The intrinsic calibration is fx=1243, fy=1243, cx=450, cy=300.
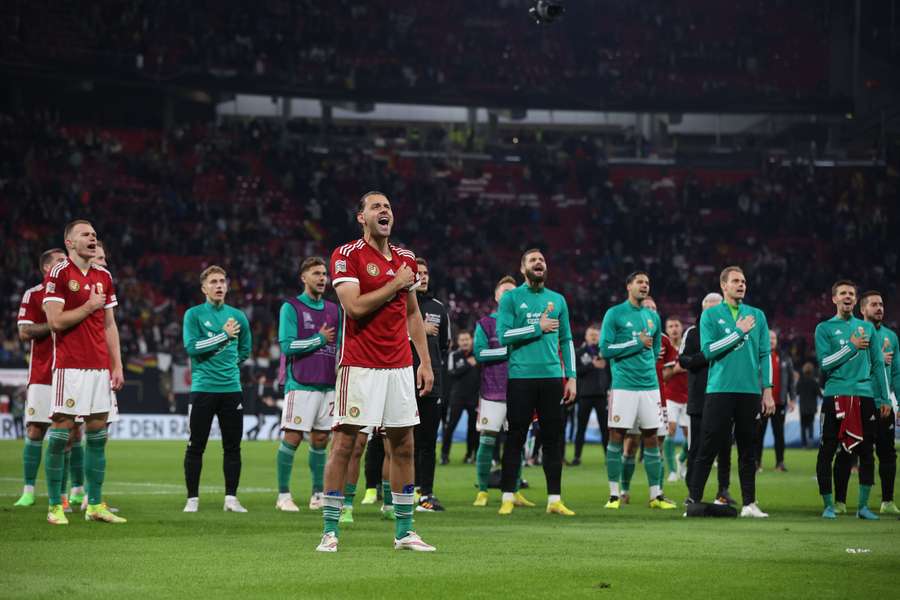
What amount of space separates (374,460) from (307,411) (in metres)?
1.25

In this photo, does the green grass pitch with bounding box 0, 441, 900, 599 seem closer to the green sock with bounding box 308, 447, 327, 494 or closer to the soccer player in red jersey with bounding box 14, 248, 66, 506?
the soccer player in red jersey with bounding box 14, 248, 66, 506

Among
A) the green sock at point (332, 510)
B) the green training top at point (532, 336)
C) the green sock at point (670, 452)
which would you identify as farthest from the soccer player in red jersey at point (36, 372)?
the green sock at point (670, 452)

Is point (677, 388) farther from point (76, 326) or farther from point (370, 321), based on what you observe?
point (370, 321)

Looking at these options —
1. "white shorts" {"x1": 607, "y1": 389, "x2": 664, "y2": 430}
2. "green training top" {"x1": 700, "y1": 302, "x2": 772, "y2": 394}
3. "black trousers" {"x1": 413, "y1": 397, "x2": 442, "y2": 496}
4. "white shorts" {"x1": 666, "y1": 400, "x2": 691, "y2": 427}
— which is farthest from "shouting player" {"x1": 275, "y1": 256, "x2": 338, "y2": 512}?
"white shorts" {"x1": 666, "y1": 400, "x2": 691, "y2": 427}

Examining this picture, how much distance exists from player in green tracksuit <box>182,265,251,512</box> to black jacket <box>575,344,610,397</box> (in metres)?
10.5

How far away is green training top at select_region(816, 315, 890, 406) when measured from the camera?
45.2 ft

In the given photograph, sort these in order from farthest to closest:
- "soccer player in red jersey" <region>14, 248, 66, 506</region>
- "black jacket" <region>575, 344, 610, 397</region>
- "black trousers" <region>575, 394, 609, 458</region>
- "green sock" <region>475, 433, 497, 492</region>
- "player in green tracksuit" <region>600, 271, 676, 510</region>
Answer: "black trousers" <region>575, 394, 609, 458</region>, "black jacket" <region>575, 344, 610, 397</region>, "green sock" <region>475, 433, 497, 492</region>, "player in green tracksuit" <region>600, 271, 676, 510</region>, "soccer player in red jersey" <region>14, 248, 66, 506</region>

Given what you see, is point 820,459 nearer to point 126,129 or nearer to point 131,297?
point 131,297

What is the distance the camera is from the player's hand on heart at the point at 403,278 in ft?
29.6

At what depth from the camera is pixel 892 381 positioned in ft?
47.6

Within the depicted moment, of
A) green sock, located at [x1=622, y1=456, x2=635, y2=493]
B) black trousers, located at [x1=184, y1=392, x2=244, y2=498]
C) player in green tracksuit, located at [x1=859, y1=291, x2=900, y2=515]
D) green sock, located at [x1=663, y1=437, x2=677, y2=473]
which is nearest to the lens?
black trousers, located at [x1=184, y1=392, x2=244, y2=498]

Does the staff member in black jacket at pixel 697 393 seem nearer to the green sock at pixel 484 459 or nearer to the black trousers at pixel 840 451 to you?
the black trousers at pixel 840 451

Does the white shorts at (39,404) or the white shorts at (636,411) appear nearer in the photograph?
the white shorts at (39,404)

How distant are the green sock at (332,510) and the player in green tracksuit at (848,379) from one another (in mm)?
6657
